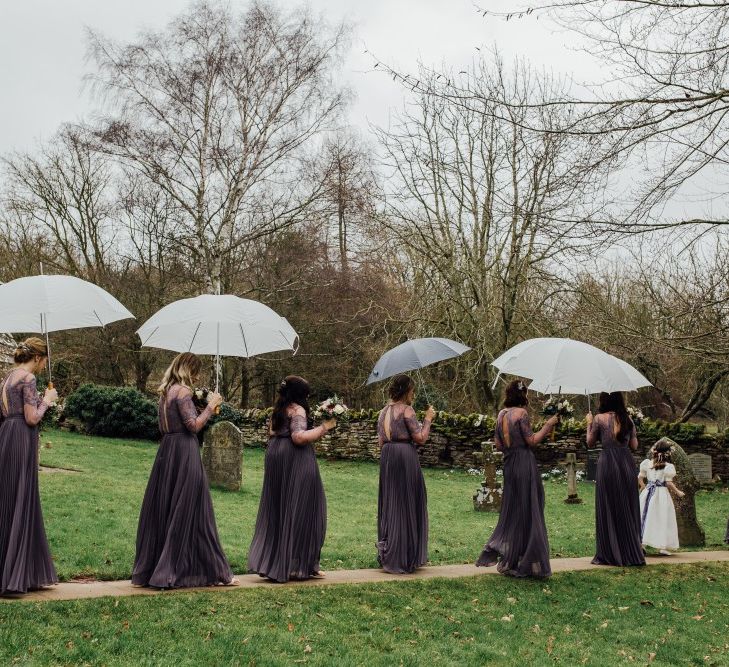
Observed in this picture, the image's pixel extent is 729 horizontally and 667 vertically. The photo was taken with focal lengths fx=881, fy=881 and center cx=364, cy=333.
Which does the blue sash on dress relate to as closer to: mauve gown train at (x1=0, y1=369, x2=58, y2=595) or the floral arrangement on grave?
the floral arrangement on grave

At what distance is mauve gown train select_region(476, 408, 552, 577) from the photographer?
980cm

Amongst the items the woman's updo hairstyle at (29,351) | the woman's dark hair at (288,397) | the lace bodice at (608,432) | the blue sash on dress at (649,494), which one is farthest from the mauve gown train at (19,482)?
the blue sash on dress at (649,494)

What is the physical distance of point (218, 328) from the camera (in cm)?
877

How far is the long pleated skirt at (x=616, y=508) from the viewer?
36.2ft

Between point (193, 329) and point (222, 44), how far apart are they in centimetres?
1981

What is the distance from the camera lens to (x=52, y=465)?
1738 cm

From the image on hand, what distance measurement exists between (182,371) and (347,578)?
287 cm

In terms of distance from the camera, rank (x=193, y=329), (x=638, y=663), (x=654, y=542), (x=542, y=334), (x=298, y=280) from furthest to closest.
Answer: (x=298, y=280)
(x=542, y=334)
(x=654, y=542)
(x=193, y=329)
(x=638, y=663)

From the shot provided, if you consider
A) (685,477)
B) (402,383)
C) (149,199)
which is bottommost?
(685,477)

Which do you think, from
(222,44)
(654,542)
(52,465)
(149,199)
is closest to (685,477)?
(654,542)

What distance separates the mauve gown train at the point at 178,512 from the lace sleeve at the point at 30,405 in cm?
111

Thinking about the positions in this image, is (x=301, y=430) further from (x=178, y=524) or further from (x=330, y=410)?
(x=178, y=524)

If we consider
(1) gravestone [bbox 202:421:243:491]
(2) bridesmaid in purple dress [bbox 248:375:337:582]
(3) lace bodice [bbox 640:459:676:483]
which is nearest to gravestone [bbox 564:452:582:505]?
(3) lace bodice [bbox 640:459:676:483]

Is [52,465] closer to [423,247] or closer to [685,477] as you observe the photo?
[685,477]
